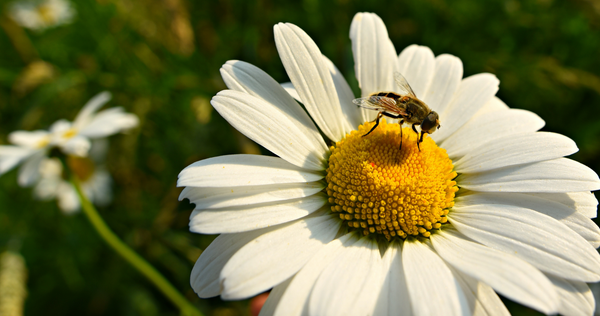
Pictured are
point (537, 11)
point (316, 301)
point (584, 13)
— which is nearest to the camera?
point (316, 301)

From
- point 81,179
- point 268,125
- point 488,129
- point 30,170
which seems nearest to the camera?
point 268,125

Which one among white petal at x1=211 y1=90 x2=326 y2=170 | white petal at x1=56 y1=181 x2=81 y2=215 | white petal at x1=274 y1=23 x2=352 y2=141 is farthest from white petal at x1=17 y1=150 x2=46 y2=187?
white petal at x1=274 y1=23 x2=352 y2=141

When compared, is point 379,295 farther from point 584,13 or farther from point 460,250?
point 584,13

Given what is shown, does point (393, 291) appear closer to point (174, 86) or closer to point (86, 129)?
point (86, 129)

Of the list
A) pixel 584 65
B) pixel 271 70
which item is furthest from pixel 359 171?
pixel 584 65

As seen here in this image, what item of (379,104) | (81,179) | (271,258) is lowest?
(81,179)

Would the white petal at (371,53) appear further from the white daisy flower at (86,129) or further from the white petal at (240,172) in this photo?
the white daisy flower at (86,129)

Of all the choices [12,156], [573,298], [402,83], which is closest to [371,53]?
[402,83]
